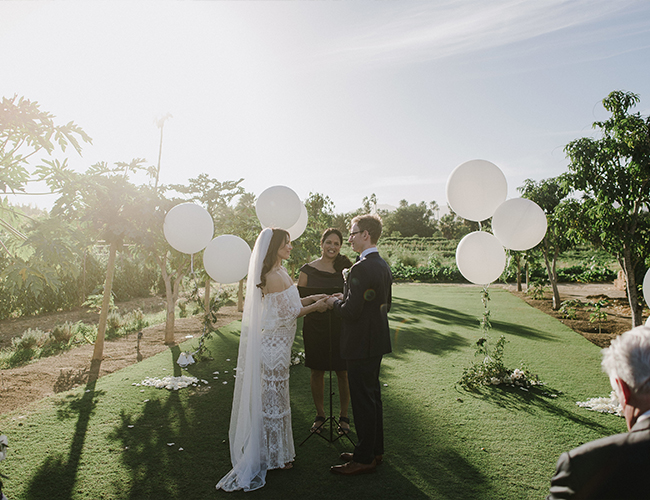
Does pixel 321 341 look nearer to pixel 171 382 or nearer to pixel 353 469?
pixel 353 469

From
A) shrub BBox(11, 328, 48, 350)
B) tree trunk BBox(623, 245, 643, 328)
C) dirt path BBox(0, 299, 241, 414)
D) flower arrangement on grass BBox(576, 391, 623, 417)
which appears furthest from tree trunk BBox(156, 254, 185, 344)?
tree trunk BBox(623, 245, 643, 328)

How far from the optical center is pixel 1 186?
486 cm

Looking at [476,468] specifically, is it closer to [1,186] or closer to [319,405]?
[319,405]

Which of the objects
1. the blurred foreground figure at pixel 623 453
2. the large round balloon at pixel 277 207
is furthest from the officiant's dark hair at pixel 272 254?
the blurred foreground figure at pixel 623 453

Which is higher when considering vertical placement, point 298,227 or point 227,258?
point 298,227

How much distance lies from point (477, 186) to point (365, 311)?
252 cm

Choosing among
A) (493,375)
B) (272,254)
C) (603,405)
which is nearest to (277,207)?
(272,254)

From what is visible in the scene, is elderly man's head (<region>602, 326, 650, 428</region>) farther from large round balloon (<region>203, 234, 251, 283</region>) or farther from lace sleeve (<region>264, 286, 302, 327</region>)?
large round balloon (<region>203, 234, 251, 283</region>)

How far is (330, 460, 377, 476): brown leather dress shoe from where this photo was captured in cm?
338

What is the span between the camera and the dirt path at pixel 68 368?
17.6ft

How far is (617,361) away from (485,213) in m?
3.71

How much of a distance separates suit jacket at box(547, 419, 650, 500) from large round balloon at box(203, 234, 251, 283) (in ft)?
15.6

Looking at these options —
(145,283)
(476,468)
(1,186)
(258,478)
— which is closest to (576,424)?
(476,468)

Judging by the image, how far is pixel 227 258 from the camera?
5.52 m
